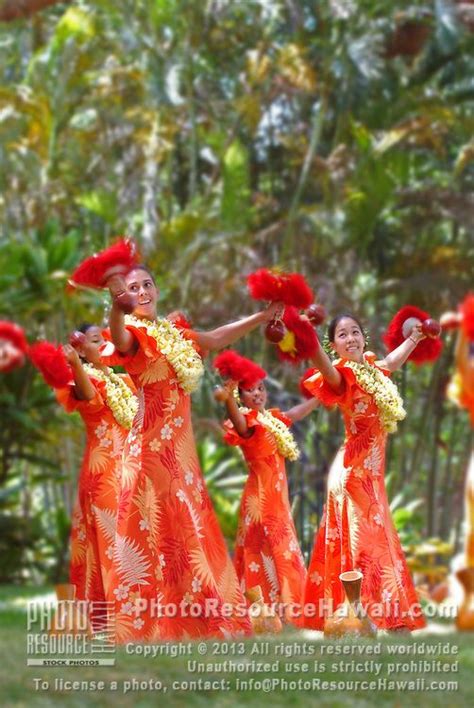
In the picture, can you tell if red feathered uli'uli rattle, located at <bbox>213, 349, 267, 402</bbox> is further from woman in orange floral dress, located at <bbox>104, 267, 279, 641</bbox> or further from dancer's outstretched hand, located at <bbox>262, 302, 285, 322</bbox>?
dancer's outstretched hand, located at <bbox>262, 302, 285, 322</bbox>

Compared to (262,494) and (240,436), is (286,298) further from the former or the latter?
(262,494)

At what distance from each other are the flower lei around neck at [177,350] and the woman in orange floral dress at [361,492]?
75cm

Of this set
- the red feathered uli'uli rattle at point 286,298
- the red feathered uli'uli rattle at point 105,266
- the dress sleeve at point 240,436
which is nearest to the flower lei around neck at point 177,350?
the red feathered uli'uli rattle at point 286,298

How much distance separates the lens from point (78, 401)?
6023mm

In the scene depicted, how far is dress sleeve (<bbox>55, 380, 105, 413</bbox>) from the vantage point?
5.98m

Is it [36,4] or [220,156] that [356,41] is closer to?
[220,156]

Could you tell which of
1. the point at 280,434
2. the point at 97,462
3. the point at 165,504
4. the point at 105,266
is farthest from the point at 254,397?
the point at 105,266

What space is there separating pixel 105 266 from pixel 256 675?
5.09 feet

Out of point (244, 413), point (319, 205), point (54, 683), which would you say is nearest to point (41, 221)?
point (319, 205)

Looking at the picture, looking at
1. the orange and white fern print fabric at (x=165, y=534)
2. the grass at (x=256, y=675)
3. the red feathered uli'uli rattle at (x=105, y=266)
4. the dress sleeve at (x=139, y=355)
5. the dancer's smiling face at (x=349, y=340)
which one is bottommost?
the grass at (x=256, y=675)

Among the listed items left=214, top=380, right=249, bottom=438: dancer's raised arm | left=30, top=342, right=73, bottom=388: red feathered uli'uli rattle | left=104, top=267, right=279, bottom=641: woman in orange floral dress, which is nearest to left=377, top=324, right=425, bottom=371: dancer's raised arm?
left=214, top=380, right=249, bottom=438: dancer's raised arm

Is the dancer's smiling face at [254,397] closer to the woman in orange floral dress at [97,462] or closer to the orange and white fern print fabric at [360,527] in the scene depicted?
the woman in orange floral dress at [97,462]

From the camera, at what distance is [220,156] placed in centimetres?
1358

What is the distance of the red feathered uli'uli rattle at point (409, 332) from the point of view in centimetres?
578
